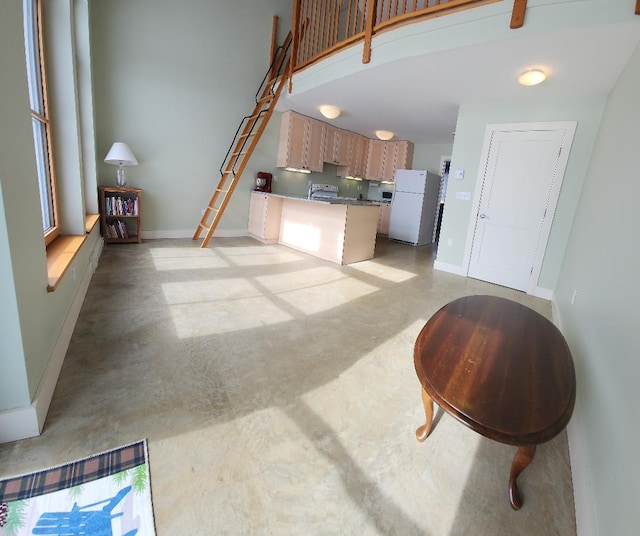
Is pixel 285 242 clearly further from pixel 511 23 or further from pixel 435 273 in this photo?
pixel 511 23

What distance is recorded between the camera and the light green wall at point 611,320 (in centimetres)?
102

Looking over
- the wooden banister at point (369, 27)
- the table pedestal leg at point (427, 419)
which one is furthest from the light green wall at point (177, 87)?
the table pedestal leg at point (427, 419)

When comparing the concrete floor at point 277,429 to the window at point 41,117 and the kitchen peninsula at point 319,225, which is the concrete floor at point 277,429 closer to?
the window at point 41,117

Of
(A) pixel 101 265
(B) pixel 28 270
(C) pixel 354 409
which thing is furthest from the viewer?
(A) pixel 101 265

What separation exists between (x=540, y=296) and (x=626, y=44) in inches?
104

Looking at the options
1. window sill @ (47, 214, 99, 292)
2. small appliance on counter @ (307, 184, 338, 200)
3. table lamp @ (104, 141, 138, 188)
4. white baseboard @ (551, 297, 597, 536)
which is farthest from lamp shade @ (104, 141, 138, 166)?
white baseboard @ (551, 297, 597, 536)

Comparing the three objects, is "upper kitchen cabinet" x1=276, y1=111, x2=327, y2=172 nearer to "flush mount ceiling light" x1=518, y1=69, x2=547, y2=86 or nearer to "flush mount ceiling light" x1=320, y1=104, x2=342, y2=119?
"flush mount ceiling light" x1=320, y1=104, x2=342, y2=119

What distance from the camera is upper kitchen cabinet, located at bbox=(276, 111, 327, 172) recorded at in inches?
232

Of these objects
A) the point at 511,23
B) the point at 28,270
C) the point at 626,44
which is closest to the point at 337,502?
the point at 28,270

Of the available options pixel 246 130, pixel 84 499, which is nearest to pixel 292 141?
pixel 246 130

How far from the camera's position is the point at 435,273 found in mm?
4672

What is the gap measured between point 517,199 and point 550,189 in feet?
1.17

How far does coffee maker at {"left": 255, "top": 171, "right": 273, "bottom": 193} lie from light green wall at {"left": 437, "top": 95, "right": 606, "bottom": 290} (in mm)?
3209

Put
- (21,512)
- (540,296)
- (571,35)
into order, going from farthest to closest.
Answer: (540,296)
(571,35)
(21,512)
